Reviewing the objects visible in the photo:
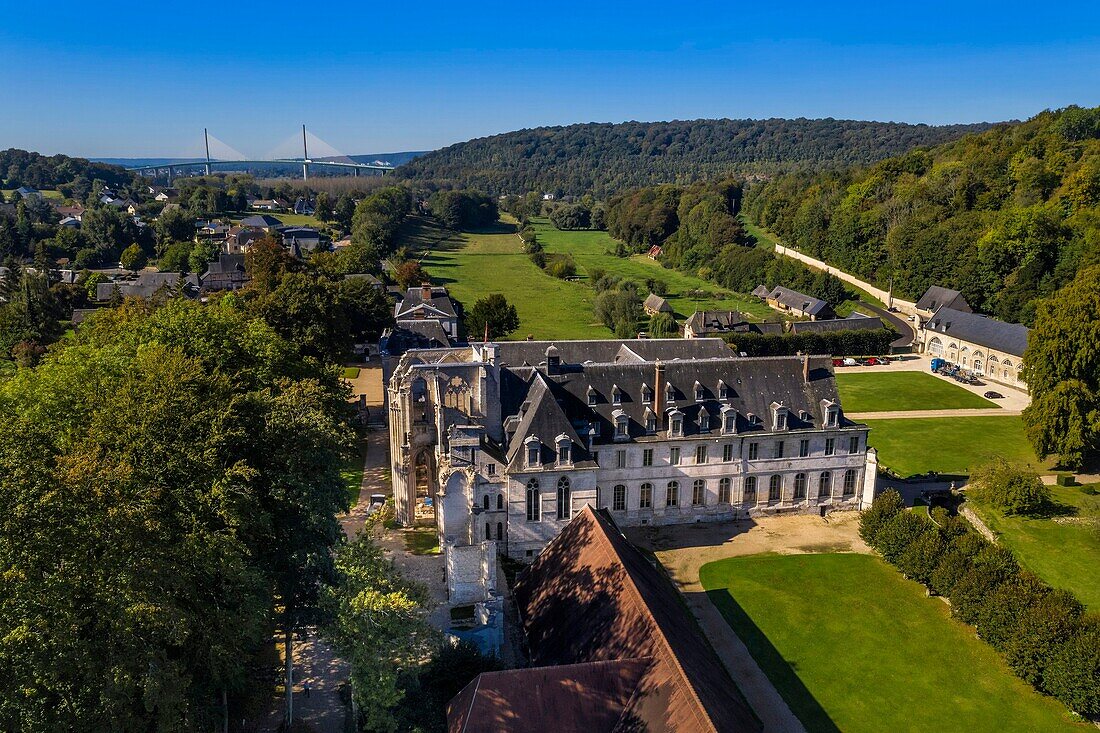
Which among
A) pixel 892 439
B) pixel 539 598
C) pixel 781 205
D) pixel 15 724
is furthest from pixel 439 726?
pixel 781 205

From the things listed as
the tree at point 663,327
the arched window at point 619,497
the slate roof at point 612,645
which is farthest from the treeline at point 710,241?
the slate roof at point 612,645

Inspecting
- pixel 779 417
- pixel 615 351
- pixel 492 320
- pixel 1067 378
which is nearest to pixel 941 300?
pixel 1067 378

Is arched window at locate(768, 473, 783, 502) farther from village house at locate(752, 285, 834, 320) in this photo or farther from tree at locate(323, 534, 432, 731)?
village house at locate(752, 285, 834, 320)

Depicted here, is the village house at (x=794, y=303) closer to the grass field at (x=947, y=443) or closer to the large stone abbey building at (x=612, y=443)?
the grass field at (x=947, y=443)

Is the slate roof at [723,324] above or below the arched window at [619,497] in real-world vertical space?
above

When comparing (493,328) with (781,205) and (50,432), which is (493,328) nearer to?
(50,432)
